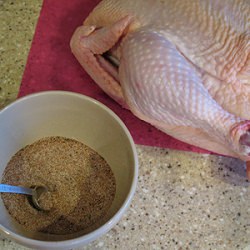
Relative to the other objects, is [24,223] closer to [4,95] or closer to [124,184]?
[124,184]

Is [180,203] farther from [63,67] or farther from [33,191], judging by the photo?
[63,67]

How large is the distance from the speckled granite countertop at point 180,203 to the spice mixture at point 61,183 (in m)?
0.08

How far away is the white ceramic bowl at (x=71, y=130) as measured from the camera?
31.1 inches

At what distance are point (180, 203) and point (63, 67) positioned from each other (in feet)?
1.44

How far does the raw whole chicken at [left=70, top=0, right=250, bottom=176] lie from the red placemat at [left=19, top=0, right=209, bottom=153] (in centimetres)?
12

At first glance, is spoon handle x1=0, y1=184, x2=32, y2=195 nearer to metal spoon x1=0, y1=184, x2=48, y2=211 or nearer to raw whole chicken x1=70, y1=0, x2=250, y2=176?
metal spoon x1=0, y1=184, x2=48, y2=211

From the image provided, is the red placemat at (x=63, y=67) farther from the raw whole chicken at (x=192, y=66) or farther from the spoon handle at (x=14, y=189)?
the spoon handle at (x=14, y=189)

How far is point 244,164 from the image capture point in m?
0.98

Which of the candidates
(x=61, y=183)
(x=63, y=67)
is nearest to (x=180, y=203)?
(x=61, y=183)

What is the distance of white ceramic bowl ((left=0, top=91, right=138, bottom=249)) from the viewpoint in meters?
0.79

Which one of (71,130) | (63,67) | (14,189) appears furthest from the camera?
(63,67)

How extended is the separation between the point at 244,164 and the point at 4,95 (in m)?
0.60

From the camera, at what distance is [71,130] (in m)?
0.91

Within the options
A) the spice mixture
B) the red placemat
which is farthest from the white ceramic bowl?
the red placemat
